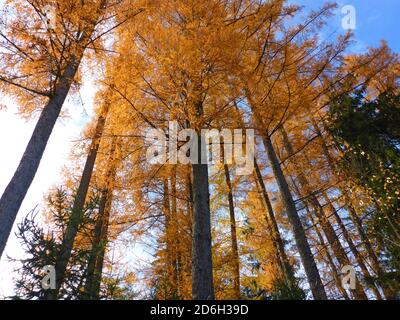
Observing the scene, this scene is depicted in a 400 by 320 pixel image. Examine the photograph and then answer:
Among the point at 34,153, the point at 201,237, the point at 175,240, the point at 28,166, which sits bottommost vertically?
the point at 201,237

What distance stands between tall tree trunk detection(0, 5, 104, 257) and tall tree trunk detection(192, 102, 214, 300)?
249 centimetres

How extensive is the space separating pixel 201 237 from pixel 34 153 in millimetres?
2946

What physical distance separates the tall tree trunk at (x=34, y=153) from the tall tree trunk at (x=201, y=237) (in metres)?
2.49

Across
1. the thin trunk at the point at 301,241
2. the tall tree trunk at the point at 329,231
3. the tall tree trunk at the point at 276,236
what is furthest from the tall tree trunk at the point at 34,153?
the tall tree trunk at the point at 276,236

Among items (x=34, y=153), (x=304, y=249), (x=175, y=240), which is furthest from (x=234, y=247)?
(x=34, y=153)

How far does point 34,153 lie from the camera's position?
4.51 m

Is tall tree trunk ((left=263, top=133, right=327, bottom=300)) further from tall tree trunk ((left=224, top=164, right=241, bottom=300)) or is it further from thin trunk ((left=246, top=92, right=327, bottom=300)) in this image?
tall tree trunk ((left=224, top=164, right=241, bottom=300))

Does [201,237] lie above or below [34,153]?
below

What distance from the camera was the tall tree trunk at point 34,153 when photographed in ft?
12.9

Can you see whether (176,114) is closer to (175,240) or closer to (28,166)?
(28,166)

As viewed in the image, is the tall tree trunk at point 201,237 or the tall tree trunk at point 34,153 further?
the tall tree trunk at point 201,237

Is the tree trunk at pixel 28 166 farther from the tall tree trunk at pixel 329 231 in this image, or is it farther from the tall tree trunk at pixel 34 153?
the tall tree trunk at pixel 329 231

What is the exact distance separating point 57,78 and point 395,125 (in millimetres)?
Answer: 6260

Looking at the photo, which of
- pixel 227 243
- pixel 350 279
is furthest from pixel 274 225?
pixel 350 279
